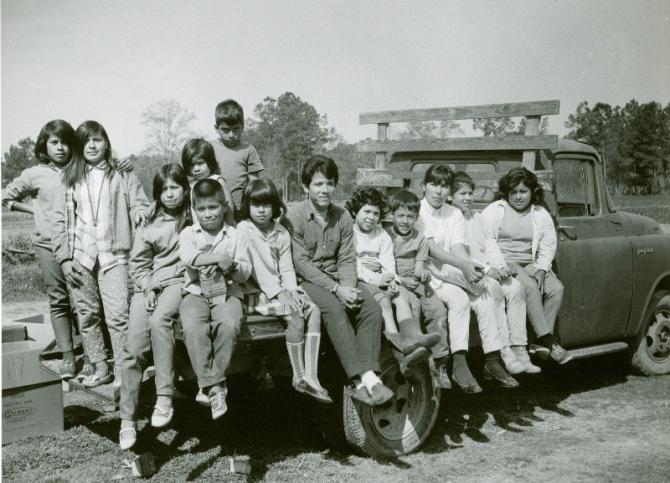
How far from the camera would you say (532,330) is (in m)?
4.81

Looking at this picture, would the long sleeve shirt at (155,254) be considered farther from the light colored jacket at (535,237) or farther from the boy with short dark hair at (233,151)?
the light colored jacket at (535,237)

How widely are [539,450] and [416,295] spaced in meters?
1.30

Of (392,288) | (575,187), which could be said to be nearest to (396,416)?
(392,288)

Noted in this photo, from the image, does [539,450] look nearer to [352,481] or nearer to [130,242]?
[352,481]

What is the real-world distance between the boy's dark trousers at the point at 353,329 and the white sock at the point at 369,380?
0.03m

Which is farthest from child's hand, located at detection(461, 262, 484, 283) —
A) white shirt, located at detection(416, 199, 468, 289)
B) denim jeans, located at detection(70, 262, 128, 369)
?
denim jeans, located at detection(70, 262, 128, 369)

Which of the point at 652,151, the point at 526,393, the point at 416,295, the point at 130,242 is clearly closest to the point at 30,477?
the point at 130,242

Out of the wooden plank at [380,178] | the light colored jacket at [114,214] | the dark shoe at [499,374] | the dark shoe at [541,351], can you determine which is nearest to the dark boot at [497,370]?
the dark shoe at [499,374]

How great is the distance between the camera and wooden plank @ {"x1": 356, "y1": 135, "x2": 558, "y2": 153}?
5.10 meters

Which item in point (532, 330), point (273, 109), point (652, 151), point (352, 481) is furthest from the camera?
point (273, 109)

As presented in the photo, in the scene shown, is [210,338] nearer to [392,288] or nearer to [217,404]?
[217,404]

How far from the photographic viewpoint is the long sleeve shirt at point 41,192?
4387 millimetres

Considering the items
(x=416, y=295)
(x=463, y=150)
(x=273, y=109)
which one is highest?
(x=273, y=109)

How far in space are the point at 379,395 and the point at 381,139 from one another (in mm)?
3412
